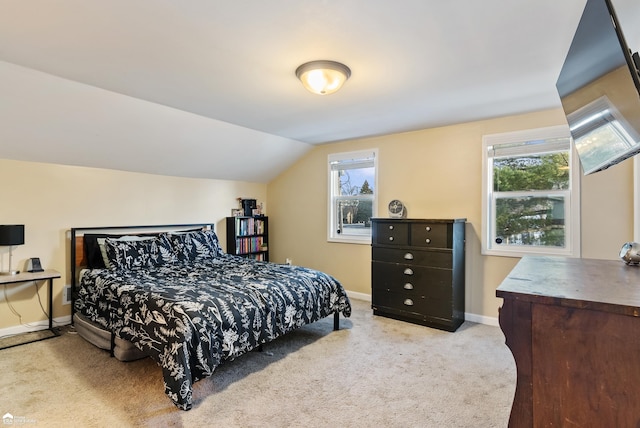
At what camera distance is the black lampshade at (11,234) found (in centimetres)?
301

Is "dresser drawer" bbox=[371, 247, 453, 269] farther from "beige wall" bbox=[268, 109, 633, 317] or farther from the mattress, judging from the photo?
the mattress

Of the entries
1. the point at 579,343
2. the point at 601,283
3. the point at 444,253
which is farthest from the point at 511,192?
the point at 579,343

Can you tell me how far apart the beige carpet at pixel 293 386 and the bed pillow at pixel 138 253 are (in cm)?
80

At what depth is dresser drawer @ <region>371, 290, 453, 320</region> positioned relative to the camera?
3457mm

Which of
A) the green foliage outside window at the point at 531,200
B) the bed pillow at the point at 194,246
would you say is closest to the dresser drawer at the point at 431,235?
the green foliage outside window at the point at 531,200

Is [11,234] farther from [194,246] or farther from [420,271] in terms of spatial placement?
[420,271]

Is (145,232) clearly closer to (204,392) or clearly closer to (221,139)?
(221,139)

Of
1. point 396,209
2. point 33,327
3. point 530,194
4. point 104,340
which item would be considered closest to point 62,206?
point 33,327

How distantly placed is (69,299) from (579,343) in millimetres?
4355

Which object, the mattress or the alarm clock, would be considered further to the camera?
the alarm clock

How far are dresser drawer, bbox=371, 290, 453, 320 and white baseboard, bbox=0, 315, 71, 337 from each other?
335 cm

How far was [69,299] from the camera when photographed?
361 centimetres

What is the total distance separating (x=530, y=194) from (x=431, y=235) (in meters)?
1.10

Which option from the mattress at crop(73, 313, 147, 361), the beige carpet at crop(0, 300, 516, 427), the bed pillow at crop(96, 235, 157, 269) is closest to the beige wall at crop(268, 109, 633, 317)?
the beige carpet at crop(0, 300, 516, 427)
